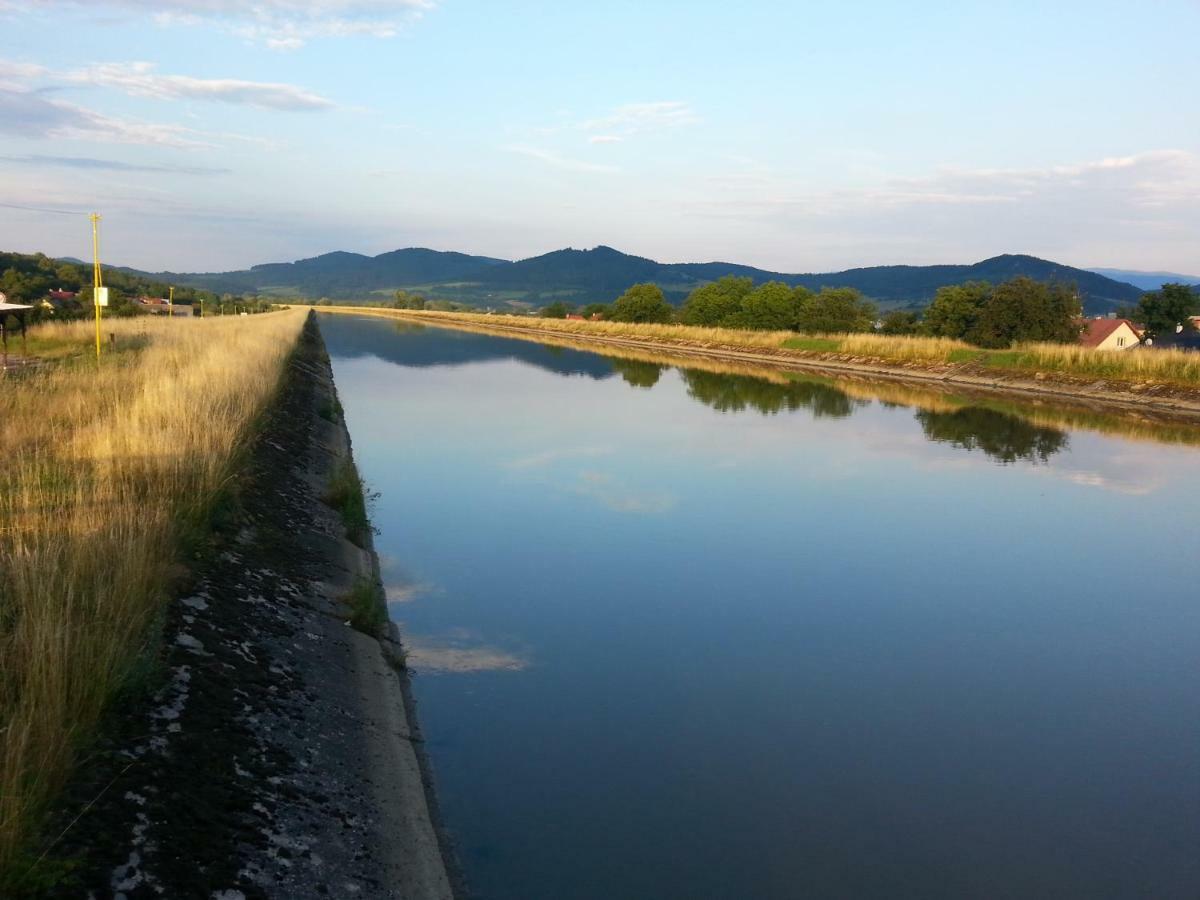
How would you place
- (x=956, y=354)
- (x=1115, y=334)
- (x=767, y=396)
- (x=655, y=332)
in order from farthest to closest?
(x=655, y=332)
(x=1115, y=334)
(x=956, y=354)
(x=767, y=396)

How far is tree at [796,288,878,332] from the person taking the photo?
4940cm

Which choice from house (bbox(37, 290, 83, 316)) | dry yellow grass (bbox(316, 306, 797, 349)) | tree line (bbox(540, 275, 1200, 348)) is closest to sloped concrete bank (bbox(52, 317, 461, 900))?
house (bbox(37, 290, 83, 316))

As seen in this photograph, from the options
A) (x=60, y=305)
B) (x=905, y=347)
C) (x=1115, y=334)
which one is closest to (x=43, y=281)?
(x=60, y=305)

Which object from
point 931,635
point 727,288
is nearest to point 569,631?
point 931,635

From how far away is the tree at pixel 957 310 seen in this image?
4178cm

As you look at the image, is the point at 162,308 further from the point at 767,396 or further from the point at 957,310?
the point at 957,310

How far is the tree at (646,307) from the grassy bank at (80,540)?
5840 centimetres

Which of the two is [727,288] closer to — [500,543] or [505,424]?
[505,424]

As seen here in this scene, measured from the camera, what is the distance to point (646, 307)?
69.4 metres

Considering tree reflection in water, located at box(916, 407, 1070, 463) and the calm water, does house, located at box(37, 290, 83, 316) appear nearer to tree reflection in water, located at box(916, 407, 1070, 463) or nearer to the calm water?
the calm water

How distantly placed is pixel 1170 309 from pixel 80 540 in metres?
69.1

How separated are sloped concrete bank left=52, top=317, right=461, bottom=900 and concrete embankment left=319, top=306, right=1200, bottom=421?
25.5 meters

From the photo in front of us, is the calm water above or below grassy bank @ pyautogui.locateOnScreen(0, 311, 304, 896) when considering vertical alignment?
below

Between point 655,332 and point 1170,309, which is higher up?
point 1170,309
